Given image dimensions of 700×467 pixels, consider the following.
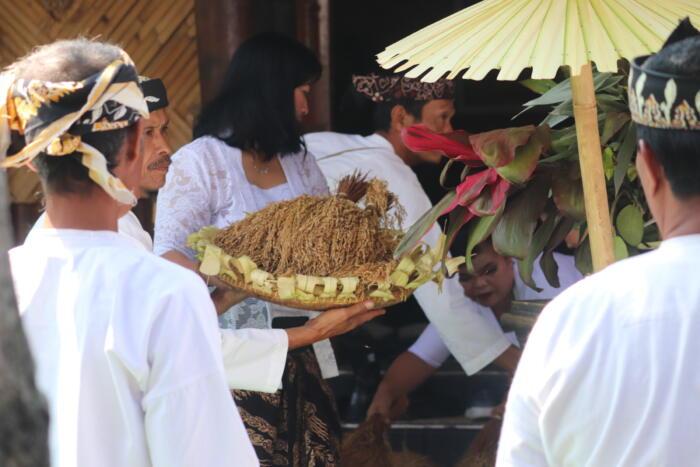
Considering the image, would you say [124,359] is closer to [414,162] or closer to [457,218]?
[457,218]

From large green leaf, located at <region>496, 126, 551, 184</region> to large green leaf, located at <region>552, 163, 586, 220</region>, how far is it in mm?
66

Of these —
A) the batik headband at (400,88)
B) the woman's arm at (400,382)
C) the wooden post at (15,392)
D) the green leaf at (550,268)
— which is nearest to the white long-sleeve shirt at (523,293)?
the woman's arm at (400,382)

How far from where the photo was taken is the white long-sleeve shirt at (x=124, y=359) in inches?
70.7

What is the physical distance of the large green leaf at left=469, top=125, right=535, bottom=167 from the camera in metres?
2.49

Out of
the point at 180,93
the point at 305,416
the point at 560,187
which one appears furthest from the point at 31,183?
the point at 560,187

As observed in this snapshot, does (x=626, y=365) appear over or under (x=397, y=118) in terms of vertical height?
over

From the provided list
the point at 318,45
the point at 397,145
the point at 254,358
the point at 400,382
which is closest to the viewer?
the point at 254,358

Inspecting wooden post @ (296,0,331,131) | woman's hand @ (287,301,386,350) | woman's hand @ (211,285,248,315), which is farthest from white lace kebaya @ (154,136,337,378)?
wooden post @ (296,0,331,131)

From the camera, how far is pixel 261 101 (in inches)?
129

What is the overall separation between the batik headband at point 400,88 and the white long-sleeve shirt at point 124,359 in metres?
2.56

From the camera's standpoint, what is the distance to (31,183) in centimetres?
501

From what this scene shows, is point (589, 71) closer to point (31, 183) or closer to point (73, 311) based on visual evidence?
point (73, 311)

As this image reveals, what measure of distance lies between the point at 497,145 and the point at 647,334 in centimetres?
95

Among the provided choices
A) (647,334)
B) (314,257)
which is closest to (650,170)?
(647,334)
